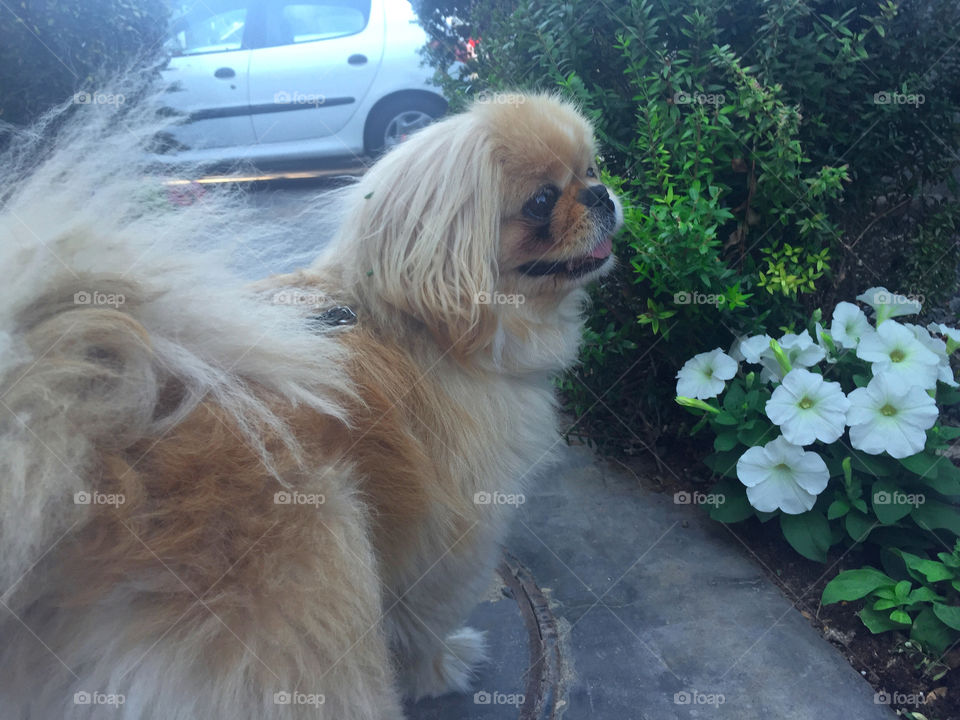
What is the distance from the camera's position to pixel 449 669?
9.41ft

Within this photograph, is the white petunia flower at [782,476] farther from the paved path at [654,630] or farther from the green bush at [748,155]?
the green bush at [748,155]

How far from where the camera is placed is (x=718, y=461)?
3449mm

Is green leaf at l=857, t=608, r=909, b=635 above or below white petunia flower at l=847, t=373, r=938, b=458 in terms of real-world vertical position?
below

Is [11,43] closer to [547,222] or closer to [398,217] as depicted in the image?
[398,217]

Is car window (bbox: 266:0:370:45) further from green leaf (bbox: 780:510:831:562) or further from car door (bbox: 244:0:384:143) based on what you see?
green leaf (bbox: 780:510:831:562)

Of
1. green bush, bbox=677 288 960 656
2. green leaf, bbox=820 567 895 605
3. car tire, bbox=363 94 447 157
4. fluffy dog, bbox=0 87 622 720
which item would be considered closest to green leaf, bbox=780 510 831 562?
green bush, bbox=677 288 960 656

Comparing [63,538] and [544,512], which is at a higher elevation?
[63,538]

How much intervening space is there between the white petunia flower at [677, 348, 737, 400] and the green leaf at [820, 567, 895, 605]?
0.94m

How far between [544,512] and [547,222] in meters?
1.86

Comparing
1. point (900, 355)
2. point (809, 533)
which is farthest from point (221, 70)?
point (809, 533)

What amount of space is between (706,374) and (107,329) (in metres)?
2.64

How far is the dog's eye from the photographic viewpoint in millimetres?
2557

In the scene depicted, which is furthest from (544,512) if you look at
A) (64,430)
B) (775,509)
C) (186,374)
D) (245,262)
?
(64,430)

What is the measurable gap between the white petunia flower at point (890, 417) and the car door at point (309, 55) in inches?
316
